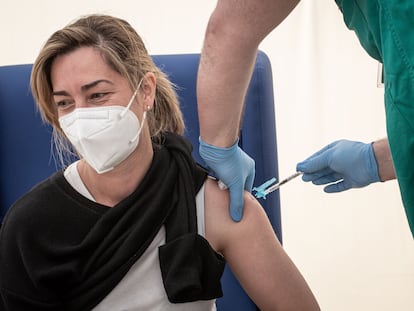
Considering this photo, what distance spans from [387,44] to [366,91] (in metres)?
2.04

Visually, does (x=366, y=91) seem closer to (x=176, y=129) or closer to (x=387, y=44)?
(x=176, y=129)

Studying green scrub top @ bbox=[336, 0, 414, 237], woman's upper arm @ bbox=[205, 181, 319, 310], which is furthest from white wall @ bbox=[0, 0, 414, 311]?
green scrub top @ bbox=[336, 0, 414, 237]

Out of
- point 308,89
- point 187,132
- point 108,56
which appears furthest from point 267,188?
point 308,89

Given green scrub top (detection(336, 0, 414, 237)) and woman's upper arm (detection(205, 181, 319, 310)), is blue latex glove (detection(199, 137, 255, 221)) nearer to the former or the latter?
woman's upper arm (detection(205, 181, 319, 310))

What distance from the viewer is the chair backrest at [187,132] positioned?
1337 millimetres

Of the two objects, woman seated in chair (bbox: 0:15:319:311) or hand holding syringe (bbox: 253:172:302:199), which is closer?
woman seated in chair (bbox: 0:15:319:311)

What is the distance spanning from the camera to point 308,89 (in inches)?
105

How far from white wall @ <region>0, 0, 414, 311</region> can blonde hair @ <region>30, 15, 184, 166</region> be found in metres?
1.44

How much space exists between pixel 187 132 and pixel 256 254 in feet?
1.51

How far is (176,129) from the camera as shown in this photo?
1307mm

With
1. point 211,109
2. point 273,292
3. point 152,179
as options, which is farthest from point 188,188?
point 273,292

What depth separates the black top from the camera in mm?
1045

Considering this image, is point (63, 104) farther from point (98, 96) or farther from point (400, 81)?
point (400, 81)

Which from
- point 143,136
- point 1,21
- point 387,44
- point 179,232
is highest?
point 1,21
